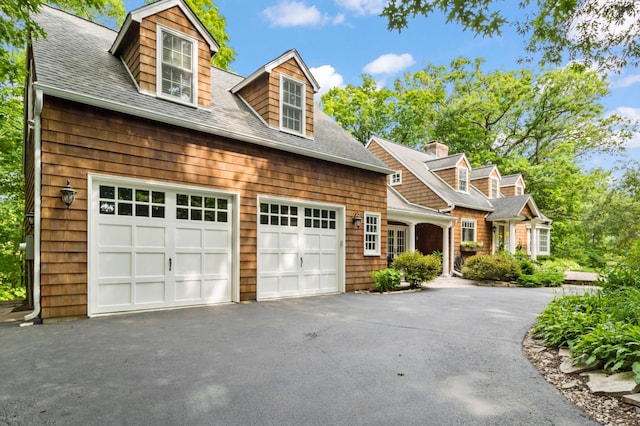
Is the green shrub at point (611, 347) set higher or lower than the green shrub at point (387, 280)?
higher

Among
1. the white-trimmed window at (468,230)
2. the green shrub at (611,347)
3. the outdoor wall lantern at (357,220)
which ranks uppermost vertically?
the outdoor wall lantern at (357,220)

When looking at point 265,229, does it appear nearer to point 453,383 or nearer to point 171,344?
point 171,344

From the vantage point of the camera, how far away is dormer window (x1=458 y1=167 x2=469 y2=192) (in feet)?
57.0

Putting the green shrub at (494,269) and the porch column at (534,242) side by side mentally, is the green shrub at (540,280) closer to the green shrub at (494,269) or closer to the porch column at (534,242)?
the green shrub at (494,269)

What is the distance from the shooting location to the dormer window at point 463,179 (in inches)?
683

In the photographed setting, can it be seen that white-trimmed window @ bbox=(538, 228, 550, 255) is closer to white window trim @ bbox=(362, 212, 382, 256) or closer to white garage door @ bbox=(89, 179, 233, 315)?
white window trim @ bbox=(362, 212, 382, 256)

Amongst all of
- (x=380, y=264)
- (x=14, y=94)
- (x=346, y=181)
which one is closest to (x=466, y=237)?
(x=380, y=264)

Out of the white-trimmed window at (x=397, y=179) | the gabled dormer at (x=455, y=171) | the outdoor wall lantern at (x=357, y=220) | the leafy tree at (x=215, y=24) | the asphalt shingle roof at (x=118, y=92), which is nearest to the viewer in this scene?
the asphalt shingle roof at (x=118, y=92)

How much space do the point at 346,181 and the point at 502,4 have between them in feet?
18.4

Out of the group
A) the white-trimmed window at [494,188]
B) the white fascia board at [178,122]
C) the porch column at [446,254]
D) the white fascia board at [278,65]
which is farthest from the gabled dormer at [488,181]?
the white fascia board at [278,65]

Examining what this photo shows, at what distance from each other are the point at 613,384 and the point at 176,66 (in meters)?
8.10

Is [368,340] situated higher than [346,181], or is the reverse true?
[346,181]

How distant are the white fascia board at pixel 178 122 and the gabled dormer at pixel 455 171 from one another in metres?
9.73

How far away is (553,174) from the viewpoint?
22.1m
